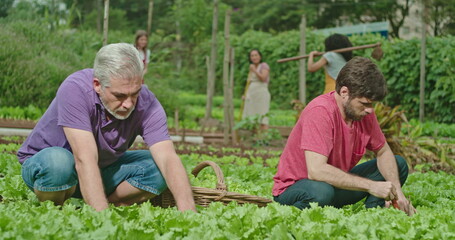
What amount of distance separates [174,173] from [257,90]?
9027 millimetres

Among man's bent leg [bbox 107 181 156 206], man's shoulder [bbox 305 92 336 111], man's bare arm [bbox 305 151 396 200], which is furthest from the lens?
man's bent leg [bbox 107 181 156 206]

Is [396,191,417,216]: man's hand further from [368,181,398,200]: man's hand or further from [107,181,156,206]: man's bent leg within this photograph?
[107,181,156,206]: man's bent leg

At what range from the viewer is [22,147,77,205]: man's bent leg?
3.93m

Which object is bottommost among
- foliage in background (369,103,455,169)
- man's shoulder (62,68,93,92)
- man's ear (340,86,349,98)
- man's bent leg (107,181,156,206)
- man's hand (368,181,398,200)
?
foliage in background (369,103,455,169)

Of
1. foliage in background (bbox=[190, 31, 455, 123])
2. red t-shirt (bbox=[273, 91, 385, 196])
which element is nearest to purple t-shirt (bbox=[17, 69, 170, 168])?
red t-shirt (bbox=[273, 91, 385, 196])

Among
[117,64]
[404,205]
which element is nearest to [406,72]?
[404,205]

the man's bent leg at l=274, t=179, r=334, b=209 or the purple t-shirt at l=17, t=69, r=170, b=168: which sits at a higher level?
the purple t-shirt at l=17, t=69, r=170, b=168

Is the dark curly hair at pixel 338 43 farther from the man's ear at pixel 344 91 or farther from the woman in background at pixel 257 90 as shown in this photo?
the man's ear at pixel 344 91

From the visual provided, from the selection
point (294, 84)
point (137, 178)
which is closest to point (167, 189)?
point (137, 178)

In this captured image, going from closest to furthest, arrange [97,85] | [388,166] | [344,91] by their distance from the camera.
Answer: [97,85] < [344,91] < [388,166]

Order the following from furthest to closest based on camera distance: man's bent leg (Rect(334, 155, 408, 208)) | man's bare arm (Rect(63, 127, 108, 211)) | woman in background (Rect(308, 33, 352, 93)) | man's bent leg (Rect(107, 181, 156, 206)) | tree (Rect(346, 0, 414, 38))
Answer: tree (Rect(346, 0, 414, 38)) → woman in background (Rect(308, 33, 352, 93)) → man's bent leg (Rect(334, 155, 408, 208)) → man's bent leg (Rect(107, 181, 156, 206)) → man's bare arm (Rect(63, 127, 108, 211))

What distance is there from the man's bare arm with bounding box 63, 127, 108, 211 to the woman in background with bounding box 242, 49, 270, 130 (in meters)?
8.66

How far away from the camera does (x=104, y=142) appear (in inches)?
161

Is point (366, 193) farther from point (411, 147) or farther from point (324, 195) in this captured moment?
point (411, 147)
